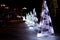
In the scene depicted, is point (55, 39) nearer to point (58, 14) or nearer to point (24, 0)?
point (58, 14)

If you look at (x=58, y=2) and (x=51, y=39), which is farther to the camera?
(x=58, y=2)

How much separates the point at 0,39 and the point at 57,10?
506 inches

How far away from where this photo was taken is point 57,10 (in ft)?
85.7

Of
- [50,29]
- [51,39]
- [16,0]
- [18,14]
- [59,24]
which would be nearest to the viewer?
[51,39]

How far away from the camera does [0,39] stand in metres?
14.4

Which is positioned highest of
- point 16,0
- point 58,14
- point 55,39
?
point 16,0

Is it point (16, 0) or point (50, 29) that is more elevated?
point (16, 0)

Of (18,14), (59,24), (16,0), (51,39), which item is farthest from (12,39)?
(18,14)

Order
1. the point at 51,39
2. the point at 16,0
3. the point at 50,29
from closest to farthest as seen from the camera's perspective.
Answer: the point at 51,39, the point at 50,29, the point at 16,0

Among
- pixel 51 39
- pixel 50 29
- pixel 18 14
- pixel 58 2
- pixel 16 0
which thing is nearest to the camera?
pixel 51 39

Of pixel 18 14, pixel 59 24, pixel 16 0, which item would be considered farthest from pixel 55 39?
pixel 18 14

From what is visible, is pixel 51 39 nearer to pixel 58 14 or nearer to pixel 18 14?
pixel 58 14

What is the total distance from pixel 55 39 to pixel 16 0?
34.4 metres

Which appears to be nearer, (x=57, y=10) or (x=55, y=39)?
(x=55, y=39)
